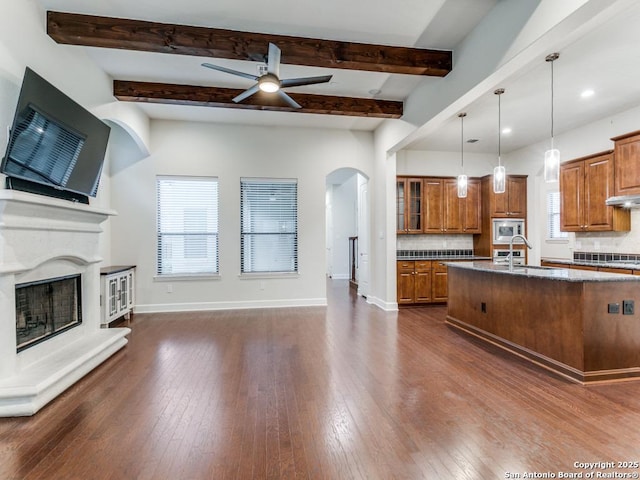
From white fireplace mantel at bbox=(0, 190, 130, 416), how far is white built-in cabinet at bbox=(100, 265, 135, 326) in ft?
2.51

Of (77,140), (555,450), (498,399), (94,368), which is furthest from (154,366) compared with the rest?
(555,450)

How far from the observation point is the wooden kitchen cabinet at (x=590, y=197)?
194 inches

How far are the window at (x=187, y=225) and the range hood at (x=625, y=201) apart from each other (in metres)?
6.23

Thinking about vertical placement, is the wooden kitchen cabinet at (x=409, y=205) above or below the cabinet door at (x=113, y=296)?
above

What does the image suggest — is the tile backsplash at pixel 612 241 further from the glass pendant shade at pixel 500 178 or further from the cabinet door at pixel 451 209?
the glass pendant shade at pixel 500 178

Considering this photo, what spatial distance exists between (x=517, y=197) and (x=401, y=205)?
2.33m

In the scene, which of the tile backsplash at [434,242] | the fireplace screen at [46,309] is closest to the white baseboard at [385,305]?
the tile backsplash at [434,242]

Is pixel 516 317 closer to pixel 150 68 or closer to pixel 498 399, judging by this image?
pixel 498 399

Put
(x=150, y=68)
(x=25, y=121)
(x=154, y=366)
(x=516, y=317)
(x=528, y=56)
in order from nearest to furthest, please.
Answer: (x=25, y=121)
(x=528, y=56)
(x=154, y=366)
(x=516, y=317)
(x=150, y=68)

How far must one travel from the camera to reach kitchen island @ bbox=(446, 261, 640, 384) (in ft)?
9.34

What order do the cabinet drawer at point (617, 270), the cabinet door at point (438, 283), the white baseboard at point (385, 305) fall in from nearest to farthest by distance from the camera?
1. the cabinet drawer at point (617, 270)
2. the white baseboard at point (385, 305)
3. the cabinet door at point (438, 283)

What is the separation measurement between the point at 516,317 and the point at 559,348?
21.3 inches

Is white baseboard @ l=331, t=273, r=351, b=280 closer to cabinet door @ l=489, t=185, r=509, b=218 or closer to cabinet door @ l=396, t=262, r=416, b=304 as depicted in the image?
cabinet door @ l=396, t=262, r=416, b=304

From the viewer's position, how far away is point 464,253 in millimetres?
6973
